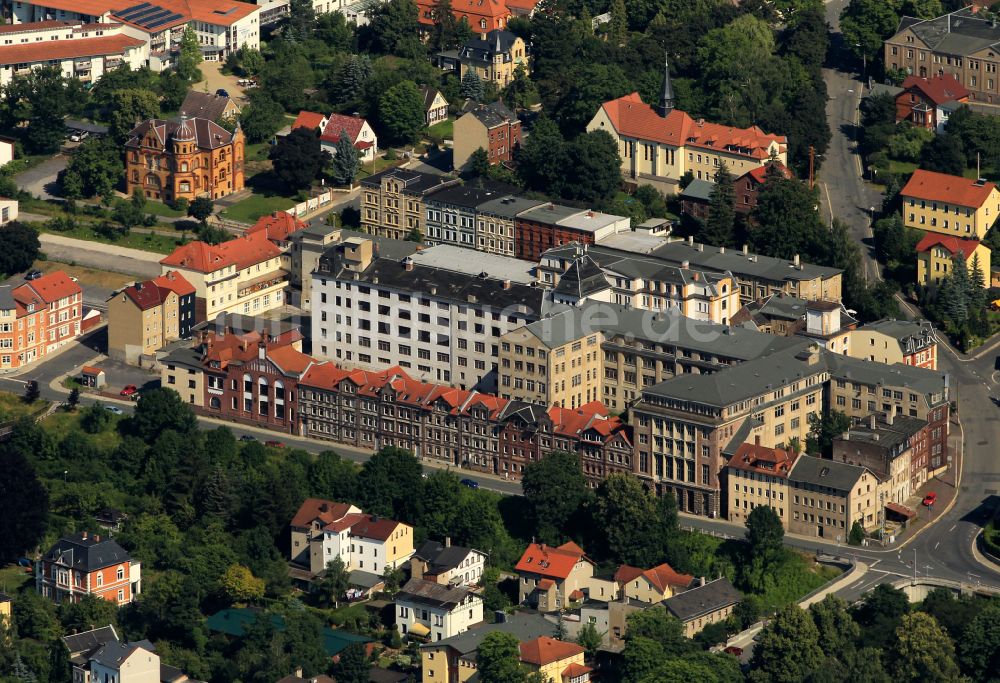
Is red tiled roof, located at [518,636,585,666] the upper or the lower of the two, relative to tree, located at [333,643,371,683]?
upper

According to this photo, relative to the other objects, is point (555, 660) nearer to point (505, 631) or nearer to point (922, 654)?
point (505, 631)

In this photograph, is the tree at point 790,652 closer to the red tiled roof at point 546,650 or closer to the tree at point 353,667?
the red tiled roof at point 546,650

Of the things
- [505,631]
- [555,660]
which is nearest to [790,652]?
[555,660]

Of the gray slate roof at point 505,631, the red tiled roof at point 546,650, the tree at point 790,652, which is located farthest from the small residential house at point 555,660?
the tree at point 790,652

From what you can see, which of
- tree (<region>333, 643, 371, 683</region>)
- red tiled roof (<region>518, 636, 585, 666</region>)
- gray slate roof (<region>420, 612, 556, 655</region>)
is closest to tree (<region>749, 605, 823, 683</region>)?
red tiled roof (<region>518, 636, 585, 666</region>)

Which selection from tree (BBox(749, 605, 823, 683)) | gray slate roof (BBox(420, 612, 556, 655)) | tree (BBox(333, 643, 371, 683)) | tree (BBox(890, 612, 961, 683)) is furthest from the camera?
gray slate roof (BBox(420, 612, 556, 655))

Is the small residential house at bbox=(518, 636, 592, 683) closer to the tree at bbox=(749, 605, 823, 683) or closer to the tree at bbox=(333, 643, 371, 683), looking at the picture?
the tree at bbox=(333, 643, 371, 683)
